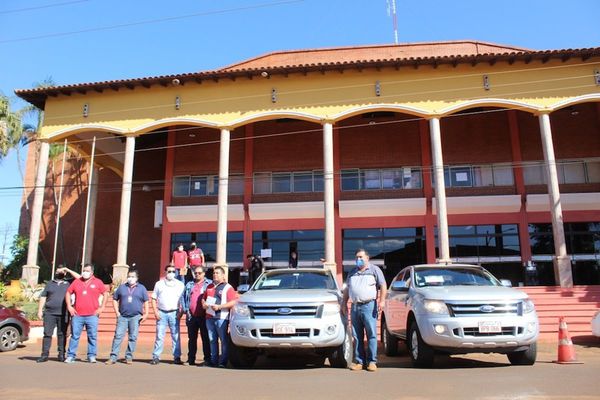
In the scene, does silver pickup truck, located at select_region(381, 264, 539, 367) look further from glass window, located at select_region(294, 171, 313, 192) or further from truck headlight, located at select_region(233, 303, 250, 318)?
glass window, located at select_region(294, 171, 313, 192)

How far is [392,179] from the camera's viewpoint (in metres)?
22.2

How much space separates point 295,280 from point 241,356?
1.66 meters

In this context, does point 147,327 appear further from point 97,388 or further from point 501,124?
point 501,124

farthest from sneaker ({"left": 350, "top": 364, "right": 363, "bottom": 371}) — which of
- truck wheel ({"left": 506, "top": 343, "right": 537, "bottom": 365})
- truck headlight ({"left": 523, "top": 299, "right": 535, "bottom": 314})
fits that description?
truck headlight ({"left": 523, "top": 299, "right": 535, "bottom": 314})

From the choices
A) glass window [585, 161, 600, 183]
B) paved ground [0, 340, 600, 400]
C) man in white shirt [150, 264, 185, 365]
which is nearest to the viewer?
paved ground [0, 340, 600, 400]

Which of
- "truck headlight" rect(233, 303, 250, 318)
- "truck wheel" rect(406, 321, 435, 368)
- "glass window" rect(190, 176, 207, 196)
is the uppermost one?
"glass window" rect(190, 176, 207, 196)

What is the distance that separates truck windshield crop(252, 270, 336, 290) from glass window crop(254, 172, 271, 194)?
46.4 feet

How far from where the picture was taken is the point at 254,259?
17.9m

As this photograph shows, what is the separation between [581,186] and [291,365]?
1872cm

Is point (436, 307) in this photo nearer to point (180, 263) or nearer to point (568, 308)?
point (568, 308)

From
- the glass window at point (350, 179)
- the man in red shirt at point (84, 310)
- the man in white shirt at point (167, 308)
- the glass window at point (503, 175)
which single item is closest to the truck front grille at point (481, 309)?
the man in white shirt at point (167, 308)

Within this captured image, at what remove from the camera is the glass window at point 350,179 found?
2239 cm

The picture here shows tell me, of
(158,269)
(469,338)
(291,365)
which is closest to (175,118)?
(158,269)

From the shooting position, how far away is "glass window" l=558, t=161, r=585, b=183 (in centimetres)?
2141
